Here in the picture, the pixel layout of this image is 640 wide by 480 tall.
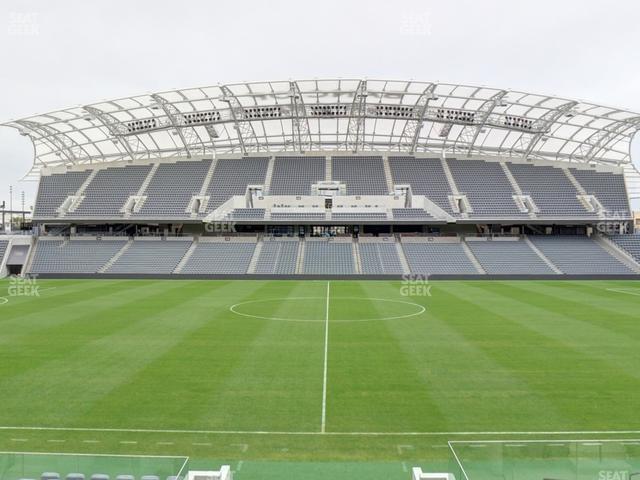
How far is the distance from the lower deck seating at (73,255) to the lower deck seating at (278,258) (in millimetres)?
14800

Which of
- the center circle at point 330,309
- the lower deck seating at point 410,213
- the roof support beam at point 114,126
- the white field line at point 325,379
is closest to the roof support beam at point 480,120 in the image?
the lower deck seating at point 410,213

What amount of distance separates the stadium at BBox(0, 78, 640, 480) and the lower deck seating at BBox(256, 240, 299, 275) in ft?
0.94

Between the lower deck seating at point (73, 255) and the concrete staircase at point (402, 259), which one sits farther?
the lower deck seating at point (73, 255)

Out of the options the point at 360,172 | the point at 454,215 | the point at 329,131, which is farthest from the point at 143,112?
the point at 454,215

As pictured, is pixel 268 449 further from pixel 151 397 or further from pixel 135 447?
pixel 151 397

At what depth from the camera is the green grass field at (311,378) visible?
10117 millimetres

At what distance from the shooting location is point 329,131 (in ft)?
171

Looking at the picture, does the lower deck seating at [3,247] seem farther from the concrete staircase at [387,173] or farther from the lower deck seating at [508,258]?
the lower deck seating at [508,258]

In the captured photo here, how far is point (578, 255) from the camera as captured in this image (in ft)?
156

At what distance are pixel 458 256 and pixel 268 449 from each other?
4119 cm

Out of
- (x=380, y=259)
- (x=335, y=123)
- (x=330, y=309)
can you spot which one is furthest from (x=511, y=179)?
(x=330, y=309)

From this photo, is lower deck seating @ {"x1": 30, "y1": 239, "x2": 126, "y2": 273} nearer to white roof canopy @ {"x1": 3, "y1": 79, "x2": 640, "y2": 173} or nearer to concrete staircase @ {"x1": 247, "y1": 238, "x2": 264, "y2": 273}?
white roof canopy @ {"x1": 3, "y1": 79, "x2": 640, "y2": 173}

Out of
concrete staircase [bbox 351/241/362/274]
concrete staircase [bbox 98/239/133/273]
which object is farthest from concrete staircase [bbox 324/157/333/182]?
concrete staircase [bbox 98/239/133/273]

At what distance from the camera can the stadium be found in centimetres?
995
